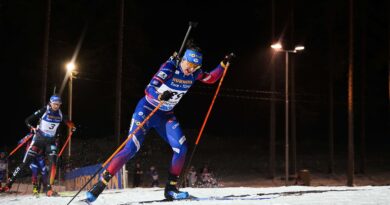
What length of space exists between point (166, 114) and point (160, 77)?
0.77 meters

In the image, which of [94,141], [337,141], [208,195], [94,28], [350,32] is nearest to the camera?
[208,195]

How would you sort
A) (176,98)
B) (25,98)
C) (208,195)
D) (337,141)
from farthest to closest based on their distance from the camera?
(337,141) < (25,98) < (208,195) < (176,98)

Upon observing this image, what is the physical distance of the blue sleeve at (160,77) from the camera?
8922mm

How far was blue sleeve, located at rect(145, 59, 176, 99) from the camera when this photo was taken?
8922 mm

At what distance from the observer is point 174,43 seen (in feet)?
244

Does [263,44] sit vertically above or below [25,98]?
above

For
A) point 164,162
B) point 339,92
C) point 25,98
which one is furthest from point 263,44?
point 25,98

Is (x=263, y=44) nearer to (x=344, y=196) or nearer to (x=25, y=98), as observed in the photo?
(x=25, y=98)

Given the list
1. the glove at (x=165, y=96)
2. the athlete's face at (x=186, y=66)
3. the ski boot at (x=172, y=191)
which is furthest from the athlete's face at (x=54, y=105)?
the glove at (x=165, y=96)

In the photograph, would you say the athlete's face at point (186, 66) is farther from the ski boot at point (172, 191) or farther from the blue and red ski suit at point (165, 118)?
the ski boot at point (172, 191)

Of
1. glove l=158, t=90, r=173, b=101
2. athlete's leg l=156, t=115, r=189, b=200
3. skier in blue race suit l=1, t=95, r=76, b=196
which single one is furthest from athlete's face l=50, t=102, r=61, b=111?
glove l=158, t=90, r=173, b=101

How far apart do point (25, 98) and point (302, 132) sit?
34.3 metres

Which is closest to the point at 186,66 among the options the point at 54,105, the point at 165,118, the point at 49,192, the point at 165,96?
the point at 165,96

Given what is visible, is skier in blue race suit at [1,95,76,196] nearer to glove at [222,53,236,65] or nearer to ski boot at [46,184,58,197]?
ski boot at [46,184,58,197]
